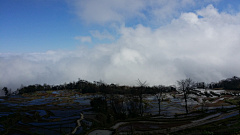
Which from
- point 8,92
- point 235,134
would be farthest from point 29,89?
point 235,134

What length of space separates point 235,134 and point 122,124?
59.2 feet

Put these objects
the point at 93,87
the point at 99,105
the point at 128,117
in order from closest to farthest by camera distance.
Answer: the point at 128,117 → the point at 99,105 → the point at 93,87

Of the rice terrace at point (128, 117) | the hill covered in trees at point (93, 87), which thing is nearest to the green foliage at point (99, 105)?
the rice terrace at point (128, 117)

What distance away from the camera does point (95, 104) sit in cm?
5697

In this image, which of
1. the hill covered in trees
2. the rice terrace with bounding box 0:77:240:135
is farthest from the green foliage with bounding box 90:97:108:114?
the hill covered in trees

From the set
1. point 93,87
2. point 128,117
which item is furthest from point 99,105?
point 93,87

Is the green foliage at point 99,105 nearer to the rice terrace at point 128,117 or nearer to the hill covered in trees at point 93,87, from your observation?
the rice terrace at point 128,117

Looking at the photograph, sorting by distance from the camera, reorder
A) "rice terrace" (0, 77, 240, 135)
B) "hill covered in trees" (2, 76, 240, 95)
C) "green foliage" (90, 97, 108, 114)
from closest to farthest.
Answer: "rice terrace" (0, 77, 240, 135), "green foliage" (90, 97, 108, 114), "hill covered in trees" (2, 76, 240, 95)

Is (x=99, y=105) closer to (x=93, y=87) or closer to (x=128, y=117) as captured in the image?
(x=128, y=117)

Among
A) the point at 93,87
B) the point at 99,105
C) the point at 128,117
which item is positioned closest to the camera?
the point at 128,117

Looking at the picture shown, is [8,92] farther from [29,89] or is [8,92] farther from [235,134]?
[235,134]

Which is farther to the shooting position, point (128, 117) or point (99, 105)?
point (99, 105)

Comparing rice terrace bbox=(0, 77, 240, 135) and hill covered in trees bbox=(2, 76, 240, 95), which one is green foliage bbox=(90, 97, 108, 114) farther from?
hill covered in trees bbox=(2, 76, 240, 95)

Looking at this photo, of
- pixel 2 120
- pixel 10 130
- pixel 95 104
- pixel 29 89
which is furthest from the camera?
pixel 29 89
